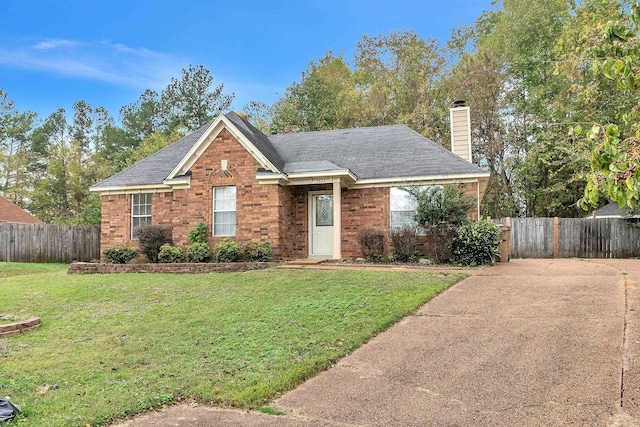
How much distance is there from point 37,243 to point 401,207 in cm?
1563

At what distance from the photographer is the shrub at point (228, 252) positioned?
573 inches

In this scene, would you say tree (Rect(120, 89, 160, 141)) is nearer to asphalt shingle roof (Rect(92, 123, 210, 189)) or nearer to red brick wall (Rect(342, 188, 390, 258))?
asphalt shingle roof (Rect(92, 123, 210, 189))

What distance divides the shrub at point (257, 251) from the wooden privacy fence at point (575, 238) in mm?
11828

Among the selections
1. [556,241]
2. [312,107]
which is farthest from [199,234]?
[312,107]

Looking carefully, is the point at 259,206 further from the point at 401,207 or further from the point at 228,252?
the point at 401,207

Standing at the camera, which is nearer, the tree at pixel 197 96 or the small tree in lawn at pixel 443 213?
the small tree in lawn at pixel 443 213

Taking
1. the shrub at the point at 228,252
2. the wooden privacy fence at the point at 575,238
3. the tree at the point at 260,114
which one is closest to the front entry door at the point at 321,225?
the shrub at the point at 228,252

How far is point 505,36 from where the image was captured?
31.1 m

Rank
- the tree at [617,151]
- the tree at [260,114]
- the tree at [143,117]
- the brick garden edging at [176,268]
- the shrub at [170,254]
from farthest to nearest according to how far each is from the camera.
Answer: the tree at [143,117] → the tree at [260,114] → the shrub at [170,254] → the brick garden edging at [176,268] → the tree at [617,151]

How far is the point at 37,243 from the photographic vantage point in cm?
2067

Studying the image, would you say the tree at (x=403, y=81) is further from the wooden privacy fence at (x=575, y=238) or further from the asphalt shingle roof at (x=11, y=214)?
the asphalt shingle roof at (x=11, y=214)

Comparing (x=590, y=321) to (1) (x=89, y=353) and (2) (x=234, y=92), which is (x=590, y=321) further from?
(2) (x=234, y=92)

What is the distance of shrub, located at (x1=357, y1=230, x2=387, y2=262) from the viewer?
1473 centimetres

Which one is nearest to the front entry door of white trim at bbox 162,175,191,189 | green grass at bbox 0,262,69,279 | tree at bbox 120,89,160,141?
white trim at bbox 162,175,191,189
